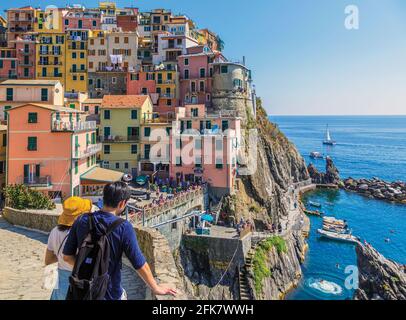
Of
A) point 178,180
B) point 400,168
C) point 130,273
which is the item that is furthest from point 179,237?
point 400,168

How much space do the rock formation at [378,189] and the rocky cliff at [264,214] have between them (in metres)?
22.3

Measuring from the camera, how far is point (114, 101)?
45.3 m

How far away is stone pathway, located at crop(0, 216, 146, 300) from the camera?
969cm

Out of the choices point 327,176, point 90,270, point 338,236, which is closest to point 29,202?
point 90,270

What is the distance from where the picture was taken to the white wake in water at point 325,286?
1399 inches

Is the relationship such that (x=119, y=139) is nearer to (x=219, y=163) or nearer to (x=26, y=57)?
(x=219, y=163)

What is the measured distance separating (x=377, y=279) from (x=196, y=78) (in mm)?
36860

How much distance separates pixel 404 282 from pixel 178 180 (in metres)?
24.0

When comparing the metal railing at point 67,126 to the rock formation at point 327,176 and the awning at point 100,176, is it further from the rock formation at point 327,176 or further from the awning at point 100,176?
the rock formation at point 327,176

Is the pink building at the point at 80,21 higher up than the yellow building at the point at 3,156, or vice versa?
the pink building at the point at 80,21

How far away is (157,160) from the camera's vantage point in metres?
43.1

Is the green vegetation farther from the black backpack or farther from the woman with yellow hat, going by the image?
the black backpack

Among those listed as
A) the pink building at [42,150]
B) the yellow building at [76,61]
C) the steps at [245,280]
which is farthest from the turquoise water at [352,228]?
the yellow building at [76,61]

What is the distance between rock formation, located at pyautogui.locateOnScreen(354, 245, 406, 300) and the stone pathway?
879 inches
